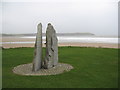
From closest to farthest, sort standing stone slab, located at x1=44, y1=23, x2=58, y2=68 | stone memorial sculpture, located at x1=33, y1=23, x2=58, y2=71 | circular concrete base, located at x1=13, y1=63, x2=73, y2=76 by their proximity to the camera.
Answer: circular concrete base, located at x1=13, y1=63, x2=73, y2=76
stone memorial sculpture, located at x1=33, y1=23, x2=58, y2=71
standing stone slab, located at x1=44, y1=23, x2=58, y2=68

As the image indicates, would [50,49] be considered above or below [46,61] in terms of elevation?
above

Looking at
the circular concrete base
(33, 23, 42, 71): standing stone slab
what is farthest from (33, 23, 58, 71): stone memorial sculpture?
the circular concrete base

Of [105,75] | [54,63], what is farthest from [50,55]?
[105,75]

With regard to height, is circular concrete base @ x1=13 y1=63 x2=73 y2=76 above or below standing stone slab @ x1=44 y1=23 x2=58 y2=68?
below

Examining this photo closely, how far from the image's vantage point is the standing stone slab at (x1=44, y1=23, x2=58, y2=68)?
945cm

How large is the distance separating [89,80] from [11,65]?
5.15m

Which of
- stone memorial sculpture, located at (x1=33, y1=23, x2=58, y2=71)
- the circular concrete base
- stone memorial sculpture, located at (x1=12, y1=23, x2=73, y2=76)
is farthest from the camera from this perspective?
stone memorial sculpture, located at (x1=33, y1=23, x2=58, y2=71)

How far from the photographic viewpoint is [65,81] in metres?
7.54

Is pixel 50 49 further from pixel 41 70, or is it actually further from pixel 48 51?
pixel 41 70

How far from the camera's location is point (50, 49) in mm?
9539

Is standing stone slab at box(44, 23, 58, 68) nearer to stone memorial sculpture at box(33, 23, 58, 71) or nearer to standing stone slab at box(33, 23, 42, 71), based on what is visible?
stone memorial sculpture at box(33, 23, 58, 71)

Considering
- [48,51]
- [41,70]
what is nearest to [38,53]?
[48,51]

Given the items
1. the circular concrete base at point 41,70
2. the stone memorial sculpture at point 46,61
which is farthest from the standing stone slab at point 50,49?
the circular concrete base at point 41,70

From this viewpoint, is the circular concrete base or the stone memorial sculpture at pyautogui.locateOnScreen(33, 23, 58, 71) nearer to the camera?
the circular concrete base
